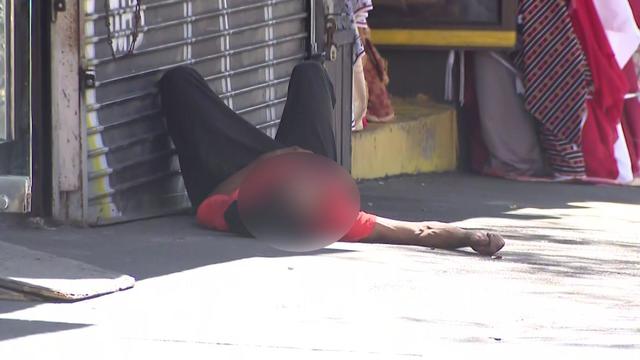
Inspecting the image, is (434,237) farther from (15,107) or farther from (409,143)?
(409,143)

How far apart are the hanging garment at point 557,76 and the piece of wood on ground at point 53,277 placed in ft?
16.5

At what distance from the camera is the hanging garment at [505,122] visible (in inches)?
416

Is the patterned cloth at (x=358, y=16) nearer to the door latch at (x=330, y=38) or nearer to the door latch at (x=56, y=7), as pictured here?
the door latch at (x=330, y=38)

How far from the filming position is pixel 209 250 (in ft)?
21.9

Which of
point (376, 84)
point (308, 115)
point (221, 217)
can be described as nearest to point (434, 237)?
point (221, 217)

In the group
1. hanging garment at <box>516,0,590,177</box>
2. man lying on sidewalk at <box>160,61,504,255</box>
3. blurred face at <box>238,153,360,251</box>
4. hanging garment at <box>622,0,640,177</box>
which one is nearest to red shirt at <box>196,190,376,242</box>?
man lying on sidewalk at <box>160,61,504,255</box>

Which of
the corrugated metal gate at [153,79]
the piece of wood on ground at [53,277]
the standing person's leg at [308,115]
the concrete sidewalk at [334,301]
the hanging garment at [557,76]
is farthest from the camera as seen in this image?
the hanging garment at [557,76]

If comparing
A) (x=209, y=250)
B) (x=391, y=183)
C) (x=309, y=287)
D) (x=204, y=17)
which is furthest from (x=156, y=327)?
(x=391, y=183)

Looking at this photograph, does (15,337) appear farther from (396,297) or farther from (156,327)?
(396,297)

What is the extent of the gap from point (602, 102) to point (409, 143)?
4.72 ft

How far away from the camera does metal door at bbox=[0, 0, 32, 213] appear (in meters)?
6.85

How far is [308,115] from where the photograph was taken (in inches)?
305

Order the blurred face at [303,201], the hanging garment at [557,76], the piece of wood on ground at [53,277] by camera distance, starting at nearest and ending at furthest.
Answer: the blurred face at [303,201], the piece of wood on ground at [53,277], the hanging garment at [557,76]

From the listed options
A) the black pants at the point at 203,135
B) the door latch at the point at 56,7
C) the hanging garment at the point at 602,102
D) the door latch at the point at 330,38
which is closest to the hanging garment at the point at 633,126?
the hanging garment at the point at 602,102
